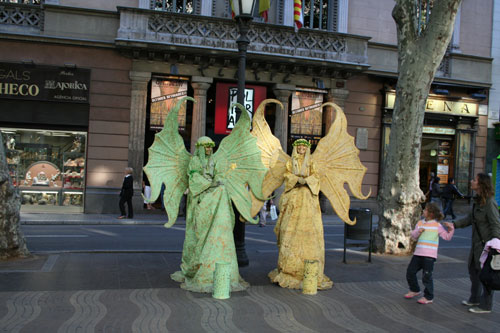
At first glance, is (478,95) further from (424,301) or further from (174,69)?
(424,301)

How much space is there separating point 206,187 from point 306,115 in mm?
13724

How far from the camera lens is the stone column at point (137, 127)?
17.7m

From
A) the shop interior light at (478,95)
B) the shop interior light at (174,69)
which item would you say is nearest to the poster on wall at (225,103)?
the shop interior light at (174,69)

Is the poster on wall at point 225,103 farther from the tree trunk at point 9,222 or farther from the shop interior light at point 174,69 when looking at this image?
the tree trunk at point 9,222

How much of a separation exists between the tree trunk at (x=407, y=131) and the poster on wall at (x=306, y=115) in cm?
924

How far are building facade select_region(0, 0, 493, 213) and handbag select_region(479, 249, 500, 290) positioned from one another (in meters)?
11.2

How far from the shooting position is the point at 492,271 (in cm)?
578

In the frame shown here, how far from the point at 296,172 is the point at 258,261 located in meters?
2.65

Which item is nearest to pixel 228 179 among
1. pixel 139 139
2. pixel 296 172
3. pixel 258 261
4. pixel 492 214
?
pixel 296 172

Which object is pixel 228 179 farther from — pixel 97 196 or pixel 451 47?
pixel 451 47

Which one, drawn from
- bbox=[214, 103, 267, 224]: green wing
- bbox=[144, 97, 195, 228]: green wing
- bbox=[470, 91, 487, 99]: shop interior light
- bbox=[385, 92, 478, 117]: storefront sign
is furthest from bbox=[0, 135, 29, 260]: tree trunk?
bbox=[470, 91, 487, 99]: shop interior light

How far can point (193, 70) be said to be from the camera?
18.4 m

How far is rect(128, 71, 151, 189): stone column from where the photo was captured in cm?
1772

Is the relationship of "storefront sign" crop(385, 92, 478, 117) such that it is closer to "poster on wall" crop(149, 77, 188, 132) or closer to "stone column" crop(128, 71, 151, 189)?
"poster on wall" crop(149, 77, 188, 132)
